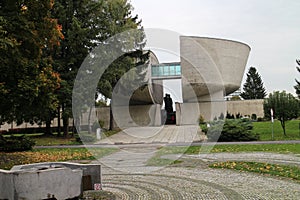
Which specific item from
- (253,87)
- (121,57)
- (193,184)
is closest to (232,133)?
(121,57)

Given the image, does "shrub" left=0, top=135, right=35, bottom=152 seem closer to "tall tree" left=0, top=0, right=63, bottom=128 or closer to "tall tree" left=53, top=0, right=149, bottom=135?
"tall tree" left=0, top=0, right=63, bottom=128

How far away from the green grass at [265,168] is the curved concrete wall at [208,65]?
26828 mm

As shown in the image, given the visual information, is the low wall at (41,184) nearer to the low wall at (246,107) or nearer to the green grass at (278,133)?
the green grass at (278,133)

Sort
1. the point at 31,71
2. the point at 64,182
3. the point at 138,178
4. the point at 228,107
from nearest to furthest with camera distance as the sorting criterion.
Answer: the point at 64,182, the point at 138,178, the point at 31,71, the point at 228,107

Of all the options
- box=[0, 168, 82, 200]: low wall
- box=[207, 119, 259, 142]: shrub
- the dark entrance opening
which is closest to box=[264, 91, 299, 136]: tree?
box=[207, 119, 259, 142]: shrub

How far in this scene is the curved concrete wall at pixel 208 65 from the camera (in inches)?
1451

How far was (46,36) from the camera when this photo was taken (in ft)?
43.1

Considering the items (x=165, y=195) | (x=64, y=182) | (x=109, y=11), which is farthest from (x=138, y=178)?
(x=109, y=11)

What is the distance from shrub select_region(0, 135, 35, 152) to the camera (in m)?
15.8

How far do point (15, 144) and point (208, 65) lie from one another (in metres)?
26.3

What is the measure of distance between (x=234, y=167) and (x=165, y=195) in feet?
13.7

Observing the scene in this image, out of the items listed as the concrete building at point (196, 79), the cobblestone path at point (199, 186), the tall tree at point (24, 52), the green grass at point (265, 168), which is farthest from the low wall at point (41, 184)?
the concrete building at point (196, 79)

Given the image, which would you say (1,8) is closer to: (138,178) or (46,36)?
(46,36)

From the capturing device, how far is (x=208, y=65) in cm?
3756
